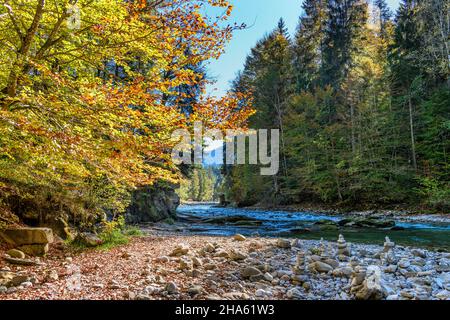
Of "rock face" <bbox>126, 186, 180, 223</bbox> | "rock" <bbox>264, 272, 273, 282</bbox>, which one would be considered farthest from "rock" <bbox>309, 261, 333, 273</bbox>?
"rock face" <bbox>126, 186, 180, 223</bbox>

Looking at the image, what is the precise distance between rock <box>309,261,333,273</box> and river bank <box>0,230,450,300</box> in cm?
2

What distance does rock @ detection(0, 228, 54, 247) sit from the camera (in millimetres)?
5586

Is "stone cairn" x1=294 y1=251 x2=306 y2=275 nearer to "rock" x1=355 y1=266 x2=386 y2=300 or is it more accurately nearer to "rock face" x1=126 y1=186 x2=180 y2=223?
"rock" x1=355 y1=266 x2=386 y2=300

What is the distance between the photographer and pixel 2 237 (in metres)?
5.58

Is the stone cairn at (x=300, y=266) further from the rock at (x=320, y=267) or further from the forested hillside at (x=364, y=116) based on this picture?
the forested hillside at (x=364, y=116)

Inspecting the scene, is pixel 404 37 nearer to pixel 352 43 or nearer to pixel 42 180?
pixel 352 43

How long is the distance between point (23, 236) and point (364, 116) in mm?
22512

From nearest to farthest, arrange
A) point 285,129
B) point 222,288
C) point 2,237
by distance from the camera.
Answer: point 222,288
point 2,237
point 285,129

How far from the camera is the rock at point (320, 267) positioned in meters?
4.98

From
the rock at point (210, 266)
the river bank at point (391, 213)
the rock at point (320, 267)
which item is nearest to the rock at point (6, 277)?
the rock at point (210, 266)

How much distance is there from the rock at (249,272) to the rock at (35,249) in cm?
410

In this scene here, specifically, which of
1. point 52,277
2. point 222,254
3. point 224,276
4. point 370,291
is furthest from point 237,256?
point 52,277
